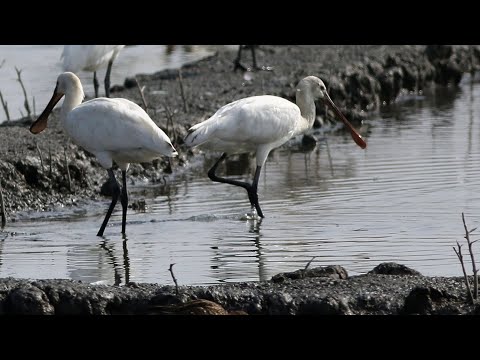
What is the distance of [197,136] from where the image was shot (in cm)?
1018

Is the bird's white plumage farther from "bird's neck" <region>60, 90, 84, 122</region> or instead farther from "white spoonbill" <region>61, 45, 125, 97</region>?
"white spoonbill" <region>61, 45, 125, 97</region>

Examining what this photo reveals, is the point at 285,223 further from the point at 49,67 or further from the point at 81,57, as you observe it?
the point at 49,67

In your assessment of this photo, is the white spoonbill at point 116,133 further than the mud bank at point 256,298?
Yes

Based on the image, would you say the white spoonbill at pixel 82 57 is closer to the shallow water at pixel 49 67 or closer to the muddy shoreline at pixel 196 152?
the muddy shoreline at pixel 196 152

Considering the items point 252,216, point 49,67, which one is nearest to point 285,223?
point 252,216

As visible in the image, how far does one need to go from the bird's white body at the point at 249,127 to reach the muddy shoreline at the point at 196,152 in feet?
4.05

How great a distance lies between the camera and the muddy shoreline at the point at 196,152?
6.30m

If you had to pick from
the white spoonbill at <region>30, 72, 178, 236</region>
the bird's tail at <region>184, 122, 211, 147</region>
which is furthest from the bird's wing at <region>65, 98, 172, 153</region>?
the bird's tail at <region>184, 122, 211, 147</region>

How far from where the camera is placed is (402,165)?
40.8ft

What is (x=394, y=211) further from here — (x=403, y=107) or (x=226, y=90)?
(x=403, y=107)

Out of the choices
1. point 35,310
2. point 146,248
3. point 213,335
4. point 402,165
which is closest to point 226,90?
point 402,165

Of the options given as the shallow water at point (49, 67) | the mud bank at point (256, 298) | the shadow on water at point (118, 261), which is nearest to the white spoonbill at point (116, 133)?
the shadow on water at point (118, 261)

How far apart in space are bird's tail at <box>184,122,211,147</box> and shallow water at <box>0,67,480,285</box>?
0.66 m

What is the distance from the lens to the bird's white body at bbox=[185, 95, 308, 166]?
34.0 ft
